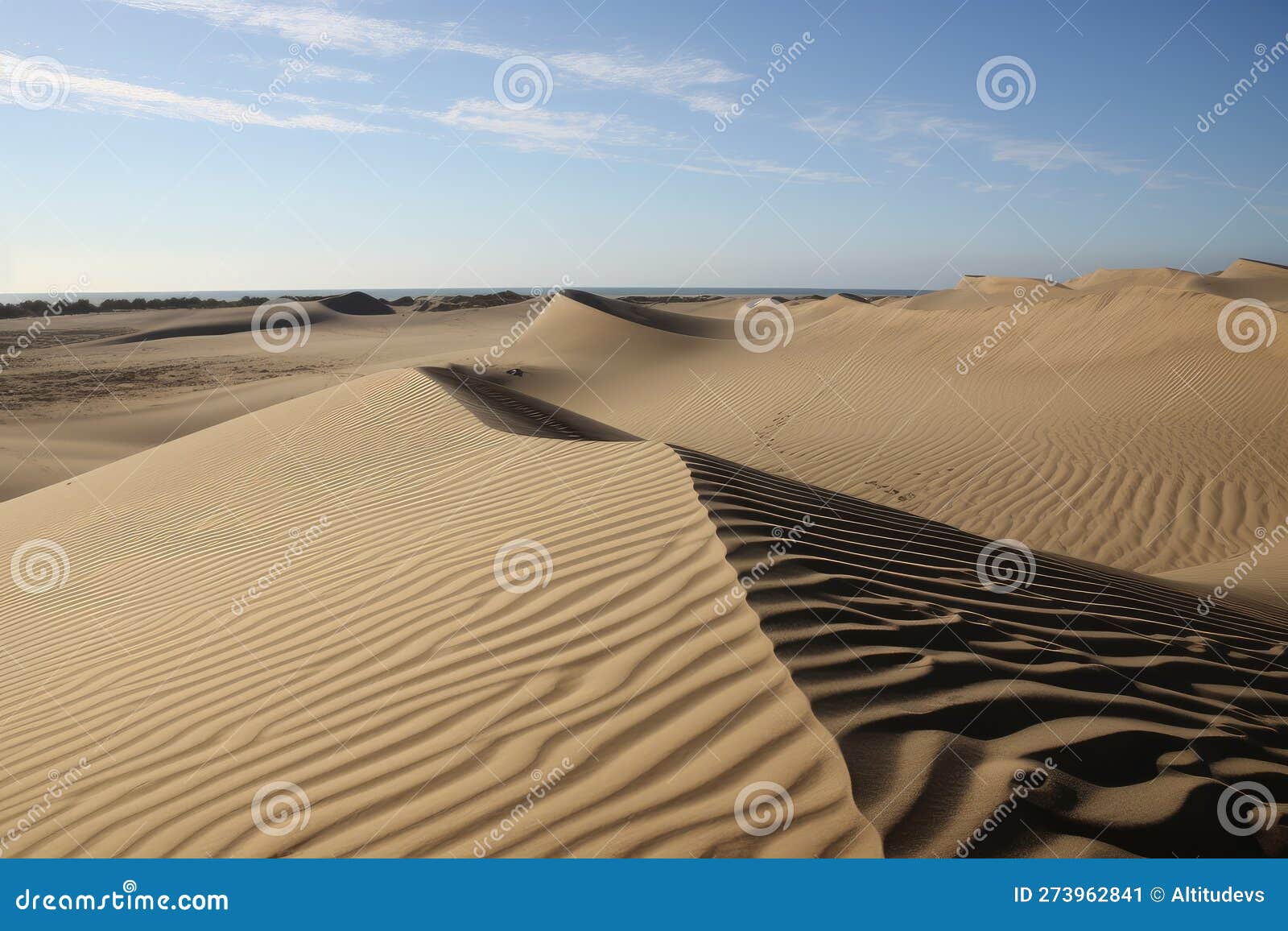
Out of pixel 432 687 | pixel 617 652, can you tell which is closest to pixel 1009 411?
pixel 617 652

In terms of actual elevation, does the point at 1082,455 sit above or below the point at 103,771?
above

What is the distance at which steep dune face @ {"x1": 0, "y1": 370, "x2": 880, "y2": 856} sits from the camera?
8.24 ft

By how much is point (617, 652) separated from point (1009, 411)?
12.2 m

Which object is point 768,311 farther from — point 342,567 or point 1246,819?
point 1246,819

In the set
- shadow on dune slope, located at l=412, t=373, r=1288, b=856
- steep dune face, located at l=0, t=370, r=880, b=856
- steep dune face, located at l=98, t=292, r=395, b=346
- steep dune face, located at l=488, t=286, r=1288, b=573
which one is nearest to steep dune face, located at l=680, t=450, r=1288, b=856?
shadow on dune slope, located at l=412, t=373, r=1288, b=856

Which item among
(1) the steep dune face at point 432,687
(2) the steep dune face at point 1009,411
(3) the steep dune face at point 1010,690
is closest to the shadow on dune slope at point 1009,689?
(3) the steep dune face at point 1010,690

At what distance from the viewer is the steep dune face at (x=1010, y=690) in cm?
232

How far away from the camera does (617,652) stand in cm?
330

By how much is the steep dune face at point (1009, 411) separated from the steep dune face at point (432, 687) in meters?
5.80

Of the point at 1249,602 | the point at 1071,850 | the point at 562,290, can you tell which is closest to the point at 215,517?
the point at 1071,850

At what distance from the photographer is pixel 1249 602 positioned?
5742mm

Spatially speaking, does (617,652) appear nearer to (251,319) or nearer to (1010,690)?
(1010,690)

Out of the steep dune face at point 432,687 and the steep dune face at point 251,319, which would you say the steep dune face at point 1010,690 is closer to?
the steep dune face at point 432,687

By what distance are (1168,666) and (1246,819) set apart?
128cm
